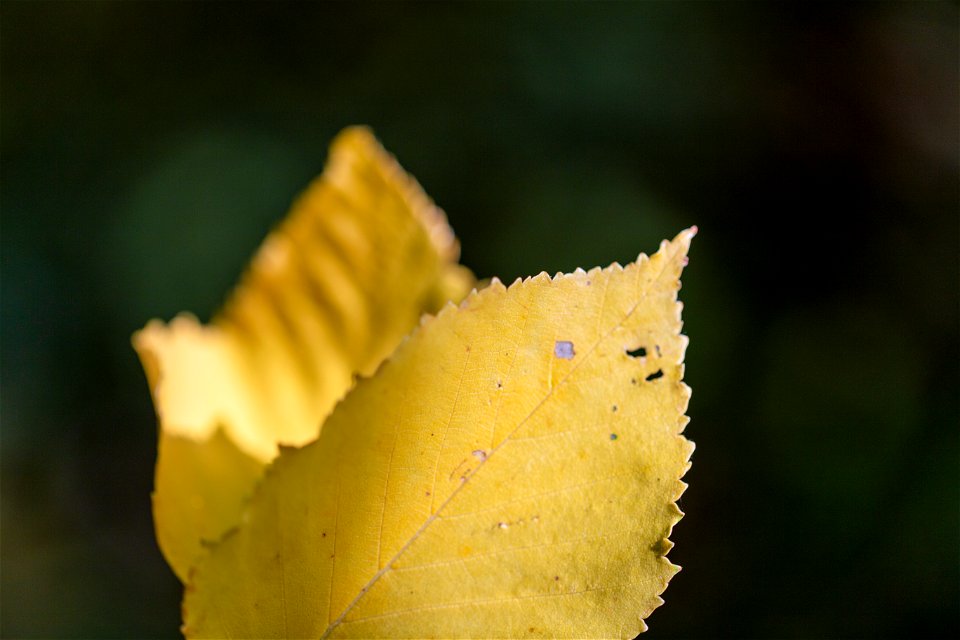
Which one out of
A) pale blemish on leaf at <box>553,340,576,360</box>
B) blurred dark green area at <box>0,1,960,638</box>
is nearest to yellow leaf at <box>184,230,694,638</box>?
→ pale blemish on leaf at <box>553,340,576,360</box>

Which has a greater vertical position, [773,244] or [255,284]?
[773,244]

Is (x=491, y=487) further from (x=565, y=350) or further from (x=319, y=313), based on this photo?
(x=319, y=313)

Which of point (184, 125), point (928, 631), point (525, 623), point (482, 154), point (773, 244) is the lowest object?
point (525, 623)

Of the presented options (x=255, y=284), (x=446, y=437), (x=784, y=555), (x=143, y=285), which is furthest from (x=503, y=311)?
(x=143, y=285)

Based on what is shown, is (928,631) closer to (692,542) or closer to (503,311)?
(692,542)

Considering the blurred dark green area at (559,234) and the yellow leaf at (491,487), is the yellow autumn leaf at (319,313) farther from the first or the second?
the blurred dark green area at (559,234)

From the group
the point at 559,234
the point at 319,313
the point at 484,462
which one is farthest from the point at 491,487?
the point at 559,234
